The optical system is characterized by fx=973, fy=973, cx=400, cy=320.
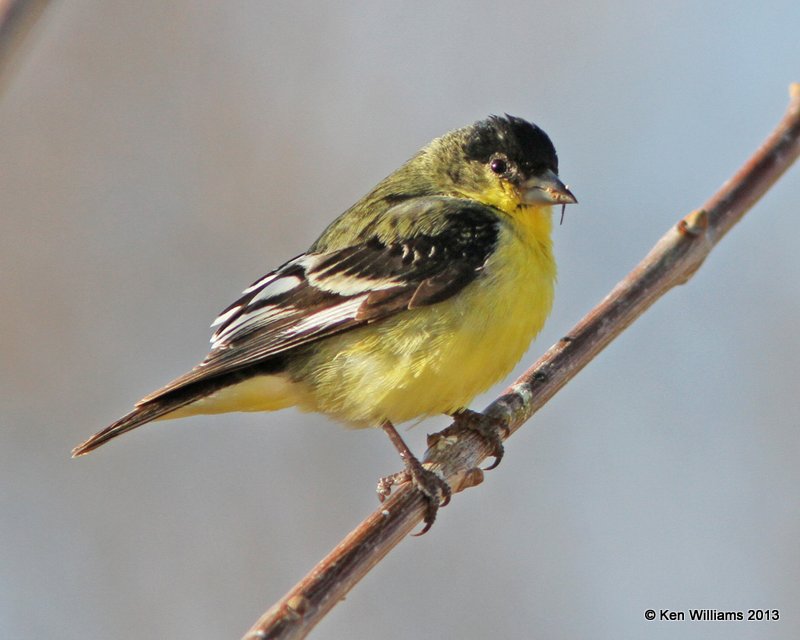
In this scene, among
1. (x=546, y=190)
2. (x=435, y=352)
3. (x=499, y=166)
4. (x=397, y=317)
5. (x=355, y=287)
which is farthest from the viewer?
(x=499, y=166)

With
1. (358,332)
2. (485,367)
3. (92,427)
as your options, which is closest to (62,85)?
(92,427)

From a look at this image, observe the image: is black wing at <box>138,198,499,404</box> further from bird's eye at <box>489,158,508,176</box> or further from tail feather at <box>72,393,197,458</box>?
bird's eye at <box>489,158,508,176</box>

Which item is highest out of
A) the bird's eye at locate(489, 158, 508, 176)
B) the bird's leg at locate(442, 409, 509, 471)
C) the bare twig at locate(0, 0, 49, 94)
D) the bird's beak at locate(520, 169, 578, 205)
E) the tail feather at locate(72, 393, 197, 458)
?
the bird's eye at locate(489, 158, 508, 176)

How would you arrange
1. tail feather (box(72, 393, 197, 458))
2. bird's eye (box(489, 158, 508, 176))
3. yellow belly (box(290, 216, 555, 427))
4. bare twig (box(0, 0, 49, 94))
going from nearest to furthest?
1. bare twig (box(0, 0, 49, 94))
2. tail feather (box(72, 393, 197, 458))
3. yellow belly (box(290, 216, 555, 427))
4. bird's eye (box(489, 158, 508, 176))

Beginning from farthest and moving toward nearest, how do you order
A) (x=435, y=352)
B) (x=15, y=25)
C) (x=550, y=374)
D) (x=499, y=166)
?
(x=499, y=166)
(x=435, y=352)
(x=550, y=374)
(x=15, y=25)

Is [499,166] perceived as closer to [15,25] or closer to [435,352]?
[435,352]

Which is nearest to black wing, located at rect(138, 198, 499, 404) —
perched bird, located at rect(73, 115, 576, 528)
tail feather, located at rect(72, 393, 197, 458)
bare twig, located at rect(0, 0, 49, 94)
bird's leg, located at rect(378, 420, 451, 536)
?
perched bird, located at rect(73, 115, 576, 528)

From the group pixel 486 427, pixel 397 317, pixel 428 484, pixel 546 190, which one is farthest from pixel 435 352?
pixel 546 190

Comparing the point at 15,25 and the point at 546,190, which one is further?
the point at 546,190
